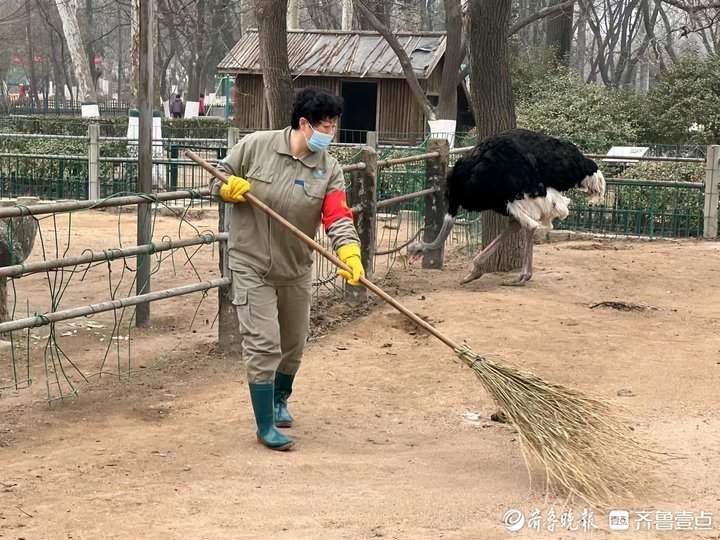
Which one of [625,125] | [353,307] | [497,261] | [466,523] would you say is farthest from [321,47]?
[466,523]

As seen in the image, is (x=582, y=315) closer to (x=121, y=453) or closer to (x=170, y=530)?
(x=121, y=453)

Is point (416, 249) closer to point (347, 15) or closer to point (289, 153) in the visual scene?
point (289, 153)

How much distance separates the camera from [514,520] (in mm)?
4402

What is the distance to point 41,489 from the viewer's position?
463 cm

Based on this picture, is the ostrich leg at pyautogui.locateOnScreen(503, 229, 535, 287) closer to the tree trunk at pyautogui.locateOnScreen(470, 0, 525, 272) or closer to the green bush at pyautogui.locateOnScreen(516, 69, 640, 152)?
the tree trunk at pyautogui.locateOnScreen(470, 0, 525, 272)

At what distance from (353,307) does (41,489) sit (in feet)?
15.3

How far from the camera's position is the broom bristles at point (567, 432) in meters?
4.83

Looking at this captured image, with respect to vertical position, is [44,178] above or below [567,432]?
above

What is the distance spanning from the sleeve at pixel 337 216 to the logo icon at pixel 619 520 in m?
1.78

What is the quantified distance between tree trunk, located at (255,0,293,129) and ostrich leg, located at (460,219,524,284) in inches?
221

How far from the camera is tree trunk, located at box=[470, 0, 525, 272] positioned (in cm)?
1086

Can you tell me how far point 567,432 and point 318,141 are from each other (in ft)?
5.97

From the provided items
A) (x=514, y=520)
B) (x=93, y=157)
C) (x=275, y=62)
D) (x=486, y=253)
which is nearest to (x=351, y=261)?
(x=514, y=520)

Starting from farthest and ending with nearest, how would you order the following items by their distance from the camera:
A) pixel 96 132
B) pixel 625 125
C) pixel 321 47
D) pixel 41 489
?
pixel 321 47 < pixel 625 125 < pixel 96 132 < pixel 41 489
